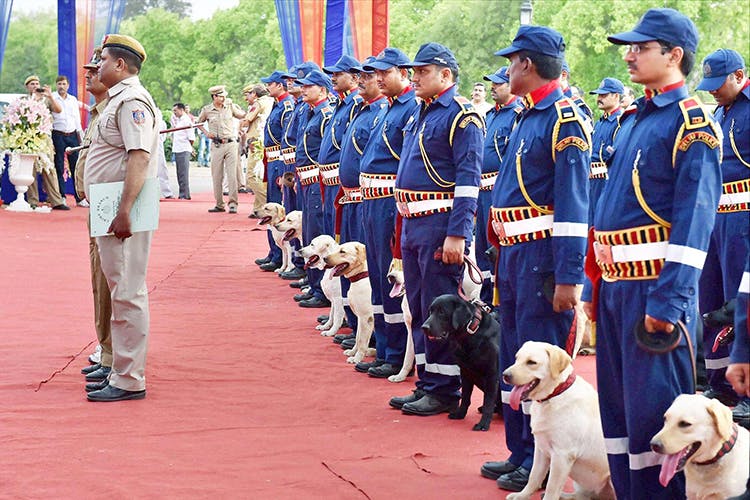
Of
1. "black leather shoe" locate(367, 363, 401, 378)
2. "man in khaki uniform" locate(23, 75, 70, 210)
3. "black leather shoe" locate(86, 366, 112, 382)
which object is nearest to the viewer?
"black leather shoe" locate(86, 366, 112, 382)

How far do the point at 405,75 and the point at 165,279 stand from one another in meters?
5.71

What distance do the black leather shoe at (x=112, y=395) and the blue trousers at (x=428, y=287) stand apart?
1797mm

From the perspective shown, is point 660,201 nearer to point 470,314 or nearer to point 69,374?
point 470,314

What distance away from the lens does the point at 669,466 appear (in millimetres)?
3787

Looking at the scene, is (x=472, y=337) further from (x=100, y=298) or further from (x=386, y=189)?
(x=100, y=298)

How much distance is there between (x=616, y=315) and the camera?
13.5ft

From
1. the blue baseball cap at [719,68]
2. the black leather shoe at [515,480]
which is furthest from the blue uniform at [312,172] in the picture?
the black leather shoe at [515,480]

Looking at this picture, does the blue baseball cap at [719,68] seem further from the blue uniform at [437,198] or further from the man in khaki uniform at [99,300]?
the man in khaki uniform at [99,300]

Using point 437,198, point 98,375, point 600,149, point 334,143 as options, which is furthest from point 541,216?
point 600,149

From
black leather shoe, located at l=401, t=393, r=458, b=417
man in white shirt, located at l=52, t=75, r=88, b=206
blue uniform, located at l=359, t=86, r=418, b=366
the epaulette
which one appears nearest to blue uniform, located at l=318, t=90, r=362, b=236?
blue uniform, located at l=359, t=86, r=418, b=366

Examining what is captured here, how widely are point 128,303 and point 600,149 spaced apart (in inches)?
215

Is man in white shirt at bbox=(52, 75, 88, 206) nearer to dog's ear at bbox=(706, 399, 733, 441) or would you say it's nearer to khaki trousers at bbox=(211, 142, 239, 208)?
khaki trousers at bbox=(211, 142, 239, 208)

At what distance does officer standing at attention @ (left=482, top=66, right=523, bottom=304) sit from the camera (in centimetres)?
916

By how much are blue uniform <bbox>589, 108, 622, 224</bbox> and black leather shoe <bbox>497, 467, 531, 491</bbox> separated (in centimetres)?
537
